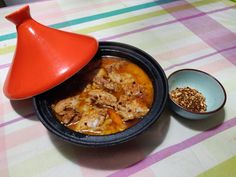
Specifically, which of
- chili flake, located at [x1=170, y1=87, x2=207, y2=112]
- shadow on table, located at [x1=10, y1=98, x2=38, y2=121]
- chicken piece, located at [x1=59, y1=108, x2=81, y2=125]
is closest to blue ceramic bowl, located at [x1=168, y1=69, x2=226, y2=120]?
chili flake, located at [x1=170, y1=87, x2=207, y2=112]

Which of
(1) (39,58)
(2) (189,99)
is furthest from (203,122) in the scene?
(1) (39,58)

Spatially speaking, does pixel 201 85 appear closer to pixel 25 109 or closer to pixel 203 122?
pixel 203 122

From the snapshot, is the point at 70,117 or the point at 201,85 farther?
the point at 201,85

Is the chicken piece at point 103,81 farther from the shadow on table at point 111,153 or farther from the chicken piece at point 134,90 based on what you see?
the shadow on table at point 111,153

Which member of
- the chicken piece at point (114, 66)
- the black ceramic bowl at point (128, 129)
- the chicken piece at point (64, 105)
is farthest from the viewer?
the chicken piece at point (114, 66)

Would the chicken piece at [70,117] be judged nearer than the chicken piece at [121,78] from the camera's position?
Yes

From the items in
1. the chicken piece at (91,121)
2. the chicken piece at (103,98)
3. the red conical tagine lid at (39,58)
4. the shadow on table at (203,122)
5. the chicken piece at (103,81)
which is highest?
the red conical tagine lid at (39,58)

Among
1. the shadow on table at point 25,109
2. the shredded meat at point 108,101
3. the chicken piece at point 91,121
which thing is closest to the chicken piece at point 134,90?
the shredded meat at point 108,101

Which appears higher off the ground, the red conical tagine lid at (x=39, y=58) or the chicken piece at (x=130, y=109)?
the red conical tagine lid at (x=39, y=58)
